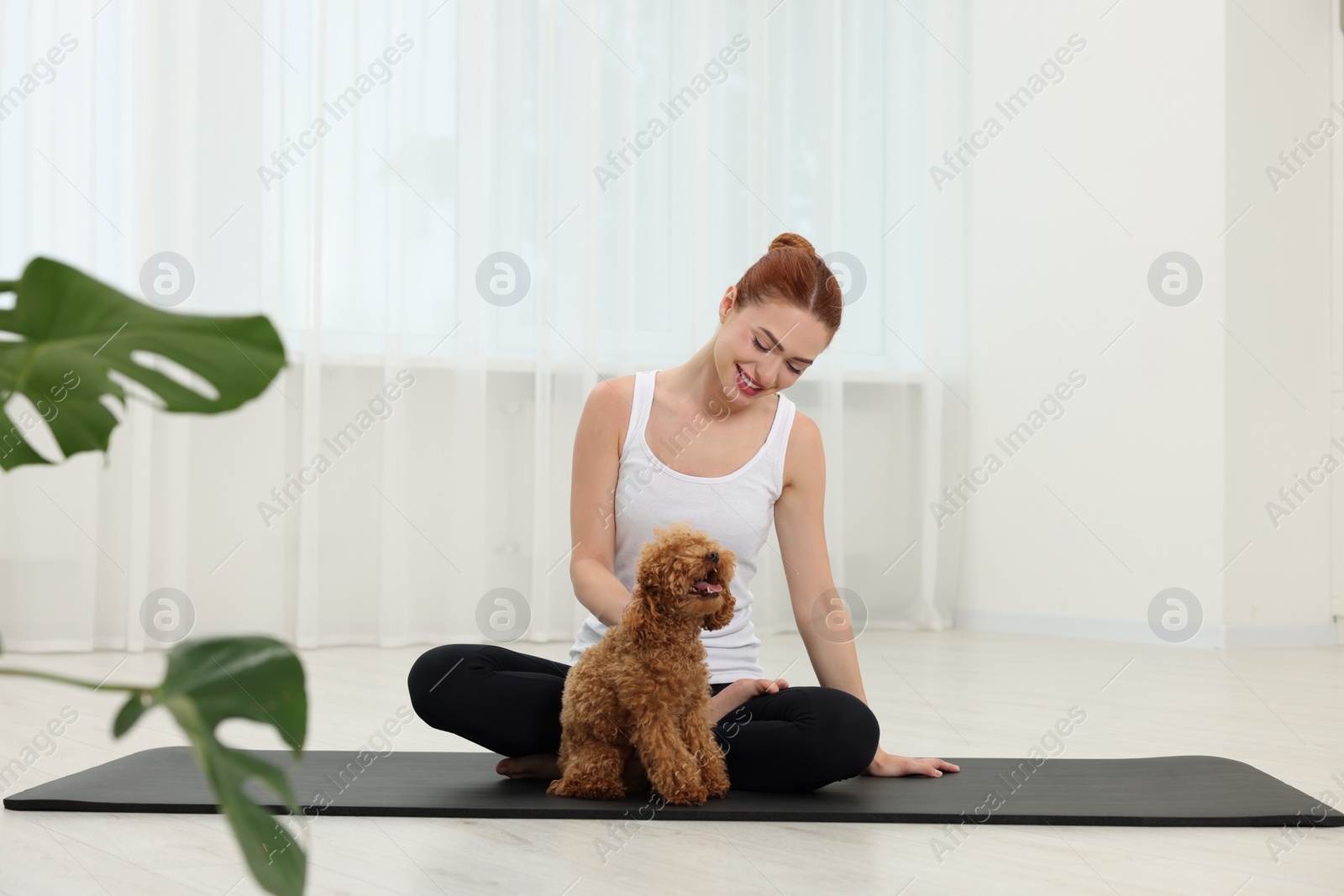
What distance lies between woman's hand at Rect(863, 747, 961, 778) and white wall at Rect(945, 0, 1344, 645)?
234cm

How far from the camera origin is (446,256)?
160 inches

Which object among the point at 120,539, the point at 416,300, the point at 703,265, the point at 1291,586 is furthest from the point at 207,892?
the point at 1291,586

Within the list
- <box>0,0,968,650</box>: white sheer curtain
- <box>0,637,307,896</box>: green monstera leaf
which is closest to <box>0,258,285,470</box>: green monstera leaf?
→ <box>0,637,307,896</box>: green monstera leaf

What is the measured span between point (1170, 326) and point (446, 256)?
2.38 meters

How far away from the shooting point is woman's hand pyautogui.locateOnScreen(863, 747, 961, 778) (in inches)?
75.5

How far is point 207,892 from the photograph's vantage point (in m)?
1.29

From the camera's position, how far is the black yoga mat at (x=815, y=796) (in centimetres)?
164

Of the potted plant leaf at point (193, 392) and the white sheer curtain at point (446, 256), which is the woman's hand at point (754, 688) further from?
the white sheer curtain at point (446, 256)

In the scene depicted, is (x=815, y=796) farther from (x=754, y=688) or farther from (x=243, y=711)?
(x=243, y=711)

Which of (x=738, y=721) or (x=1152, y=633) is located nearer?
(x=738, y=721)

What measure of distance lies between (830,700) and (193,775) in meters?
0.96

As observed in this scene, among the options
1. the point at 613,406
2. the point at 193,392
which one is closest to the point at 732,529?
the point at 613,406

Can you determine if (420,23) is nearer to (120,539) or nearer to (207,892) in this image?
(120,539)

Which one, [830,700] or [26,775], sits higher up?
[830,700]
